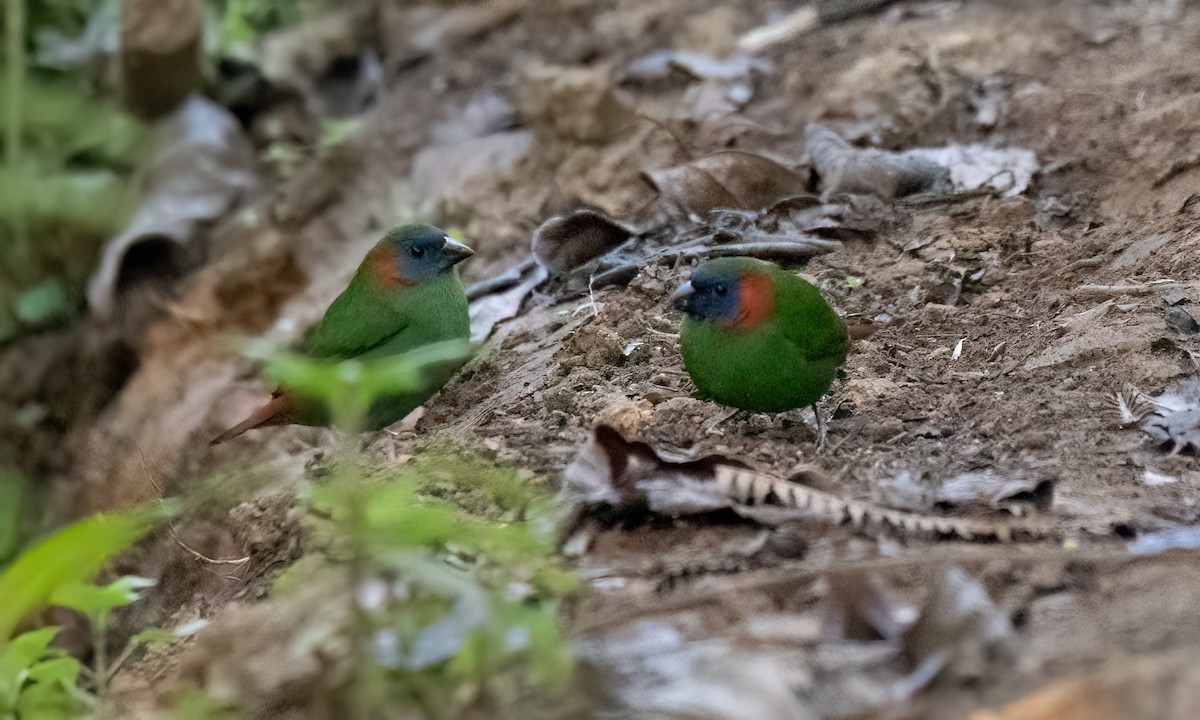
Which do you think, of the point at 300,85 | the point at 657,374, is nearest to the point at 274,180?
the point at 300,85

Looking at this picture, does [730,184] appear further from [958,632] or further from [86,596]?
[86,596]

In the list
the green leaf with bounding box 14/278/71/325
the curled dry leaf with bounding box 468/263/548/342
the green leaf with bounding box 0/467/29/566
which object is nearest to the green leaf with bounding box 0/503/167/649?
the curled dry leaf with bounding box 468/263/548/342

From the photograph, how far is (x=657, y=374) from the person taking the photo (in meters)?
3.60

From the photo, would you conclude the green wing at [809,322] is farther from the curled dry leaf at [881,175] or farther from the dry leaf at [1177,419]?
the curled dry leaf at [881,175]

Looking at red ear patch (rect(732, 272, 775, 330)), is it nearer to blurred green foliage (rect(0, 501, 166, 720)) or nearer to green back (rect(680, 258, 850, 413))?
green back (rect(680, 258, 850, 413))

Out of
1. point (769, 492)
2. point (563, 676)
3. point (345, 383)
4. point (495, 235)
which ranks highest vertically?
point (345, 383)

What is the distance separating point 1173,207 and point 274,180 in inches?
192

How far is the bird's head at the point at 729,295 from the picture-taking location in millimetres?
3184

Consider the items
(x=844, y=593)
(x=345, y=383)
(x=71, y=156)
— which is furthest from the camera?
(x=71, y=156)

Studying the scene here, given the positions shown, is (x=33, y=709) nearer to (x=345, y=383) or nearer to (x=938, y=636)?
(x=345, y=383)

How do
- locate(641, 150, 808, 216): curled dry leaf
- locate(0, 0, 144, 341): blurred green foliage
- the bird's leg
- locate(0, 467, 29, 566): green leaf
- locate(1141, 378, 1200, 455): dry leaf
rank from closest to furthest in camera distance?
locate(1141, 378, 1200, 455): dry leaf < the bird's leg < locate(641, 150, 808, 216): curled dry leaf < locate(0, 467, 29, 566): green leaf < locate(0, 0, 144, 341): blurred green foliage

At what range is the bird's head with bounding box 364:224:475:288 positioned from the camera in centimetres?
400

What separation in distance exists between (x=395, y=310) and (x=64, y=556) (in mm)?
2200

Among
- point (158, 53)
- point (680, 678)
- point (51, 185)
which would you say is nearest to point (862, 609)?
point (680, 678)
